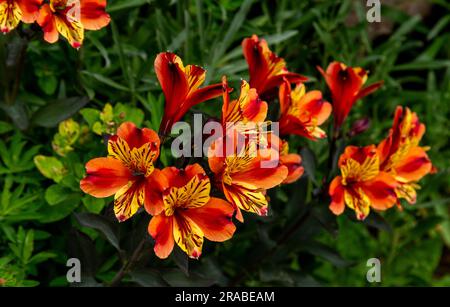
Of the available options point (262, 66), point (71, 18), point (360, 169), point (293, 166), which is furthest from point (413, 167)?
point (71, 18)

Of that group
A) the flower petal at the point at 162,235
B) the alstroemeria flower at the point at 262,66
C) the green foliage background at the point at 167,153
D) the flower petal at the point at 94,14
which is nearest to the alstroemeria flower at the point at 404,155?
the green foliage background at the point at 167,153

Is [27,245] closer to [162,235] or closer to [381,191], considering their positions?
[162,235]

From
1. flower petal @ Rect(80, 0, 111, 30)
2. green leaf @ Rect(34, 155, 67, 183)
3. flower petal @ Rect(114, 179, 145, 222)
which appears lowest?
flower petal @ Rect(114, 179, 145, 222)

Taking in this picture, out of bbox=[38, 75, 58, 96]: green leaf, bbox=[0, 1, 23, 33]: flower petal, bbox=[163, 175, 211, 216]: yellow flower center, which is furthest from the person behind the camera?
bbox=[38, 75, 58, 96]: green leaf

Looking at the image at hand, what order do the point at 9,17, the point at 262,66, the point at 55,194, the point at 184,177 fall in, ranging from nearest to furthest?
the point at 184,177, the point at 9,17, the point at 262,66, the point at 55,194

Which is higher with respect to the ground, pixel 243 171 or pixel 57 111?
pixel 57 111

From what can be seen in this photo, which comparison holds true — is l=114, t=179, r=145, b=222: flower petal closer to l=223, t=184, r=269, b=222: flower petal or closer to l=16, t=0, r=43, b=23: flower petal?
l=223, t=184, r=269, b=222: flower petal

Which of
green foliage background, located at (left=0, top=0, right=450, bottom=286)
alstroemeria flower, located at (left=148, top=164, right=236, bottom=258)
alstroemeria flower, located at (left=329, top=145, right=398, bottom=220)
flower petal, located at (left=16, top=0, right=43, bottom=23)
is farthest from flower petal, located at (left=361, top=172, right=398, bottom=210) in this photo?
flower petal, located at (left=16, top=0, right=43, bottom=23)

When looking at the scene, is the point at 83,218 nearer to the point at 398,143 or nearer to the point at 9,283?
the point at 9,283
